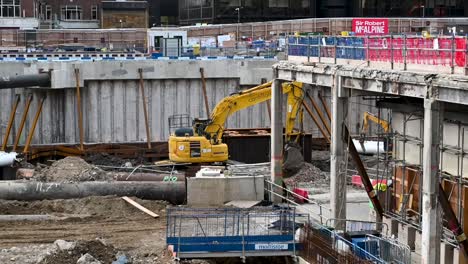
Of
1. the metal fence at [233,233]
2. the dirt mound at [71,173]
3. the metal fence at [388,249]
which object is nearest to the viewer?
the metal fence at [388,249]

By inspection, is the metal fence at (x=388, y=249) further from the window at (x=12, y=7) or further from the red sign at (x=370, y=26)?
the window at (x=12, y=7)

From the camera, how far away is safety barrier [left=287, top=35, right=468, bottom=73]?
19578mm

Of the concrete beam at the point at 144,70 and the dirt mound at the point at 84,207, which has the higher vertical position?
→ the concrete beam at the point at 144,70

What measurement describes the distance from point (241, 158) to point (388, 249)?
18857 mm

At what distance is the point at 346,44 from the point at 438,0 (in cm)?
6236

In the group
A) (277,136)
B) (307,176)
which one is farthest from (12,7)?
(277,136)

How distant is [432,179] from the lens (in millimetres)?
19500

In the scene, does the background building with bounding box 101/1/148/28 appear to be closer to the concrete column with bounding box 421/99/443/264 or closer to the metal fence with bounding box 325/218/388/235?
the metal fence with bounding box 325/218/388/235

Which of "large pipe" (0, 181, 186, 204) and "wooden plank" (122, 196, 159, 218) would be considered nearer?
"wooden plank" (122, 196, 159, 218)

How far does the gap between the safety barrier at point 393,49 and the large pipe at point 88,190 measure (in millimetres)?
6911

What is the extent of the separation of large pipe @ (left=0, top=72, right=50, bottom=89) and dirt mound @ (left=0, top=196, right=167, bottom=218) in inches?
445

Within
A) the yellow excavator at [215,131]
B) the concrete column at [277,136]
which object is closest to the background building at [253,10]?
the yellow excavator at [215,131]

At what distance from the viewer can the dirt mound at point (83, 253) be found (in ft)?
74.7

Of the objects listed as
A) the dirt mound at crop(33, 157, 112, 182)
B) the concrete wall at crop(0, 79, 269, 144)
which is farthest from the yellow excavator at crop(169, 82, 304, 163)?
the concrete wall at crop(0, 79, 269, 144)
